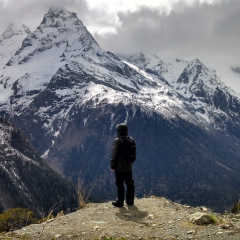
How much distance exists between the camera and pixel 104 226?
16.4 metres

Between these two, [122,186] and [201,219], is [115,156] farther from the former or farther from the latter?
[201,219]

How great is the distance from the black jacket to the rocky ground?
80.1 inches

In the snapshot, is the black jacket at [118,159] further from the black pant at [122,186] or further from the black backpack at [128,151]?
the black pant at [122,186]

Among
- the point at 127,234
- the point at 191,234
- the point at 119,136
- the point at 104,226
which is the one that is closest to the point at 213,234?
the point at 191,234

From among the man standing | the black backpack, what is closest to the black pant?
the man standing

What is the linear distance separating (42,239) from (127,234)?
2931mm

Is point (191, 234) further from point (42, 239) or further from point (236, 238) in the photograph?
point (42, 239)

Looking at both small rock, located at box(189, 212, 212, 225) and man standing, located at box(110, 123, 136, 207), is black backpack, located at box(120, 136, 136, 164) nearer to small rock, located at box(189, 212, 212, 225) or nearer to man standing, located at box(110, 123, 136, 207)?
man standing, located at box(110, 123, 136, 207)

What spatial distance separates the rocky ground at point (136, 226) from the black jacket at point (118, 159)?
2.03m

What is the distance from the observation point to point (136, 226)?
1603cm

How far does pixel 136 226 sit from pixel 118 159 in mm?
5322

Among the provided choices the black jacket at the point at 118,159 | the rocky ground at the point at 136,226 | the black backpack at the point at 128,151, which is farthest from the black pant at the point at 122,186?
the rocky ground at the point at 136,226

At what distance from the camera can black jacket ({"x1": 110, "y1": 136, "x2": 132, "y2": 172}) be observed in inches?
816

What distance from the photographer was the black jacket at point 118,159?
20717mm
